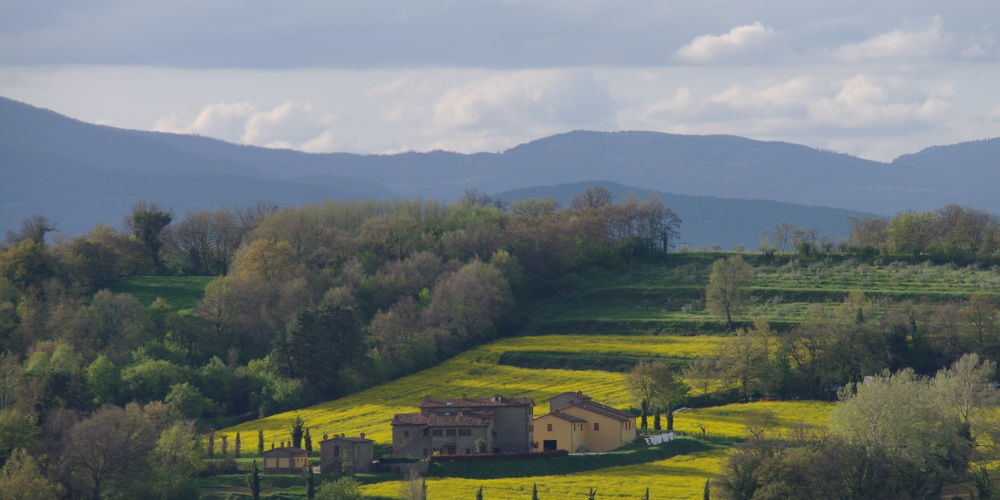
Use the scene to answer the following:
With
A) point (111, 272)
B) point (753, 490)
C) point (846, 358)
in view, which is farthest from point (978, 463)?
point (111, 272)

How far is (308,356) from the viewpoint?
392ft

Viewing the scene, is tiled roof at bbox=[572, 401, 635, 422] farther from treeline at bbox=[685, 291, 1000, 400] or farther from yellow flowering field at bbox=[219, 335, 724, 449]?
treeline at bbox=[685, 291, 1000, 400]

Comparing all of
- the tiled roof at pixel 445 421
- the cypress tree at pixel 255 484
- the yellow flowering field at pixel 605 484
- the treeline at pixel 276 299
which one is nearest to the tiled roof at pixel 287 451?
the cypress tree at pixel 255 484

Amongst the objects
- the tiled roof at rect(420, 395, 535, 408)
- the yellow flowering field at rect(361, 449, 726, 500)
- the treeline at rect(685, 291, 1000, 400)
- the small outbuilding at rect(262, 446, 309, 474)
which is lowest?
the yellow flowering field at rect(361, 449, 726, 500)

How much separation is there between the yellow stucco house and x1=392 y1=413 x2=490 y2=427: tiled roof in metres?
4.07

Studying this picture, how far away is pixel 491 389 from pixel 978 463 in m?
42.8

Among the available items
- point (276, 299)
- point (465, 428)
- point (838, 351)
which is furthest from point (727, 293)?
point (465, 428)

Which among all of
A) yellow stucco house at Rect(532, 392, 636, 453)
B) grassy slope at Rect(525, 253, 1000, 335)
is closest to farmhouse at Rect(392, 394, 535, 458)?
yellow stucco house at Rect(532, 392, 636, 453)

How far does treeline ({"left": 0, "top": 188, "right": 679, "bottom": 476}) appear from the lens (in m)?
114

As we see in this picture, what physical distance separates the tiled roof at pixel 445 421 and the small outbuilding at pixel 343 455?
3.58m

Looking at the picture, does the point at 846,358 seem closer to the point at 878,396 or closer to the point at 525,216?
the point at 878,396

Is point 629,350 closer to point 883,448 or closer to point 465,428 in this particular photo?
point 465,428

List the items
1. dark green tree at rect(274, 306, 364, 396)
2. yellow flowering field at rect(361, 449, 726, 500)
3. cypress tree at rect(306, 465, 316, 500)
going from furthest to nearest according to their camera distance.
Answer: dark green tree at rect(274, 306, 364, 396) → cypress tree at rect(306, 465, 316, 500) → yellow flowering field at rect(361, 449, 726, 500)

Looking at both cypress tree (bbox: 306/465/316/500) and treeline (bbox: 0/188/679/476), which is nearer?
cypress tree (bbox: 306/465/316/500)
